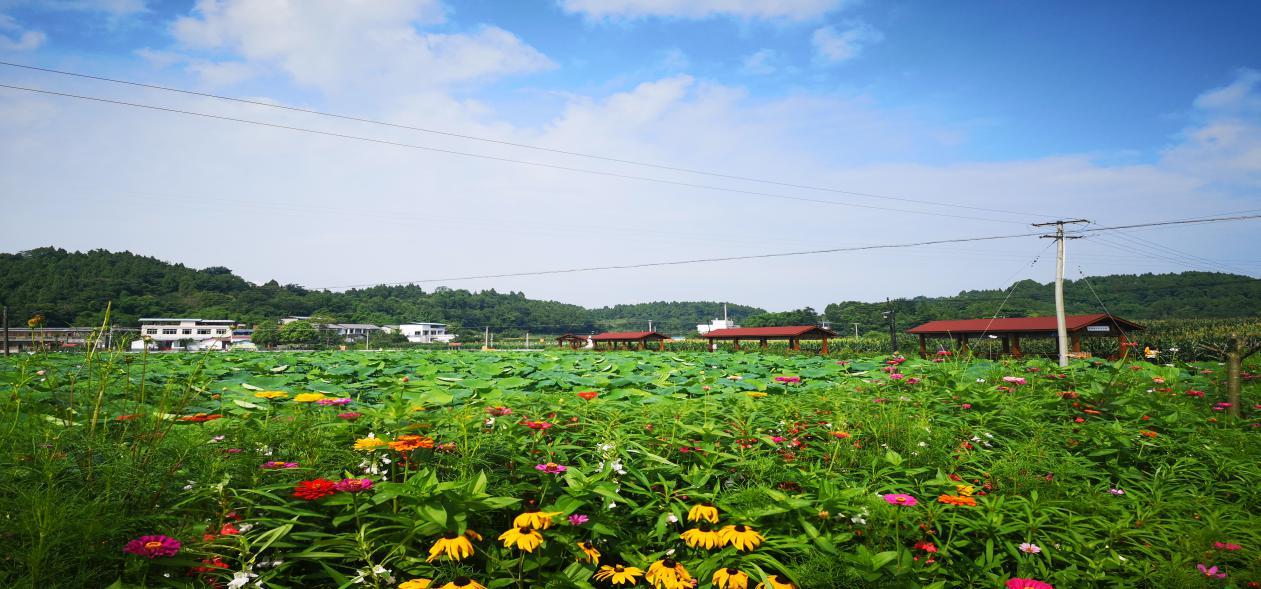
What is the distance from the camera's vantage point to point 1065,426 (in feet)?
12.5

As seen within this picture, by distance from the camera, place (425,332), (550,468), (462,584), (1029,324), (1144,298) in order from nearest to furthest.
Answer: (462,584) → (550,468) → (1029,324) → (1144,298) → (425,332)

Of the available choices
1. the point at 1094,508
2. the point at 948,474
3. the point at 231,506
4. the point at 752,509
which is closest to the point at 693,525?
the point at 752,509

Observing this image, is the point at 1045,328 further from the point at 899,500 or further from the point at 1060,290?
the point at 899,500

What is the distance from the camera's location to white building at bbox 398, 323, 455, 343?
76.3 m

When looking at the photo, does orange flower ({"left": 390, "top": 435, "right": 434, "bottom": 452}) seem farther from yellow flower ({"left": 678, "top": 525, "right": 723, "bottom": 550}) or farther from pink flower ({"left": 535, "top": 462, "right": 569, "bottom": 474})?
yellow flower ({"left": 678, "top": 525, "right": 723, "bottom": 550})

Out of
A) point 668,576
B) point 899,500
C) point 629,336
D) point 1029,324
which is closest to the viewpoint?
point 668,576

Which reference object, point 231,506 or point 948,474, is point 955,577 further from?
point 231,506

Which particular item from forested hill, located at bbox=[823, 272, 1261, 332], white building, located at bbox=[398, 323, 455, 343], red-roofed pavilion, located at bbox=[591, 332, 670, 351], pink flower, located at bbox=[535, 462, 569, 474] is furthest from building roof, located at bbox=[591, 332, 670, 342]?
white building, located at bbox=[398, 323, 455, 343]

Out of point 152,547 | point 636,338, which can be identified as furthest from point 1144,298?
point 152,547

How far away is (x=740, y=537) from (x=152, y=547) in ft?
6.05

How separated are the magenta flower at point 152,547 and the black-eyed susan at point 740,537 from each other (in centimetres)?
174

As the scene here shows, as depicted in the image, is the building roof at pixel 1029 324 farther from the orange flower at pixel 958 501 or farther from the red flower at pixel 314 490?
the red flower at pixel 314 490

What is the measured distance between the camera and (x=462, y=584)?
1748 mm

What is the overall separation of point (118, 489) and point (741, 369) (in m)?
5.95
